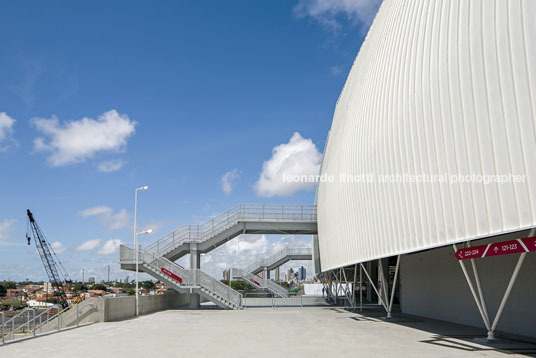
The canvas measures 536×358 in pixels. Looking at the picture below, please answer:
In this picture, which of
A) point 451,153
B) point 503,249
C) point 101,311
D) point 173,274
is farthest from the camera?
point 173,274

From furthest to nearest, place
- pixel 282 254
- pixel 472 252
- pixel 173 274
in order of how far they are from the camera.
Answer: pixel 282 254 < pixel 173 274 < pixel 472 252

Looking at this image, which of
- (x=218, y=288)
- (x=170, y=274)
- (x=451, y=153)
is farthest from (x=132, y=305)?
(x=451, y=153)

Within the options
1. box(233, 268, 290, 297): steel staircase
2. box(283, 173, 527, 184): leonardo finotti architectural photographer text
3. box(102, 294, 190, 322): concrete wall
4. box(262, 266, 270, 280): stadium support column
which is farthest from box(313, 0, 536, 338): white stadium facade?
box(262, 266, 270, 280): stadium support column

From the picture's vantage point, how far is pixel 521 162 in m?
11.9

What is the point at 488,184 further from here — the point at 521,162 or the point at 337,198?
the point at 337,198

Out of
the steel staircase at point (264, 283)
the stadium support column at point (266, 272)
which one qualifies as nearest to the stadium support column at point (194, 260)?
the steel staircase at point (264, 283)

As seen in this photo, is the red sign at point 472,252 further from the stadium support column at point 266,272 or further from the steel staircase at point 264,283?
the stadium support column at point 266,272

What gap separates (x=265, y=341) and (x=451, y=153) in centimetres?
929

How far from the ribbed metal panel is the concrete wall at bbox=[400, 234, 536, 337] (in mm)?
4052

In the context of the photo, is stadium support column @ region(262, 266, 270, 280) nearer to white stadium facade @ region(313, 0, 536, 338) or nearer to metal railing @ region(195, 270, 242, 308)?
metal railing @ region(195, 270, 242, 308)

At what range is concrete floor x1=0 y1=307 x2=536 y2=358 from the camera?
14172 mm

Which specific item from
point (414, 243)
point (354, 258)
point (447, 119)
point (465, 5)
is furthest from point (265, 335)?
point (465, 5)

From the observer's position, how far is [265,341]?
56.1ft

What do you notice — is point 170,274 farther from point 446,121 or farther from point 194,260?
point 446,121
